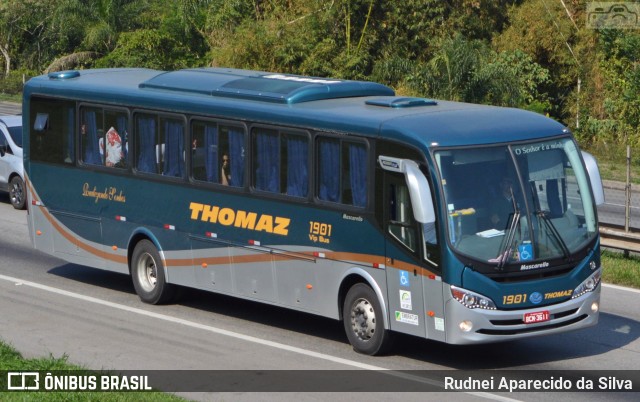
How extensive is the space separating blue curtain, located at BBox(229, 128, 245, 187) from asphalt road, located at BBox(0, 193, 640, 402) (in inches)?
75.5

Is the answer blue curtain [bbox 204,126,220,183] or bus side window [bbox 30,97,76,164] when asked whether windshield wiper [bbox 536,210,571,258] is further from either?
bus side window [bbox 30,97,76,164]

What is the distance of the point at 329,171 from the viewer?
13.9m

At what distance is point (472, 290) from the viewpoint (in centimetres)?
1234

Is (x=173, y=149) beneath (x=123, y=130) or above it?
beneath

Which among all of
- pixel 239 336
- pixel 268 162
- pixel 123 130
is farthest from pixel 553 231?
pixel 123 130

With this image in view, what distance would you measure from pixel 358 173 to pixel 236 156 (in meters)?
2.25

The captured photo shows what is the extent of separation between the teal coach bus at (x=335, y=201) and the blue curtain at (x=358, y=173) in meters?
0.02

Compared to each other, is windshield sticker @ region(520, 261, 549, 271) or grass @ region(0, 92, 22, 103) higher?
windshield sticker @ region(520, 261, 549, 271)

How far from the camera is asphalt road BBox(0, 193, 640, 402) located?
13094 millimetres

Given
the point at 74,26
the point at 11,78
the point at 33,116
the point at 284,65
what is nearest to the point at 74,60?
the point at 74,26

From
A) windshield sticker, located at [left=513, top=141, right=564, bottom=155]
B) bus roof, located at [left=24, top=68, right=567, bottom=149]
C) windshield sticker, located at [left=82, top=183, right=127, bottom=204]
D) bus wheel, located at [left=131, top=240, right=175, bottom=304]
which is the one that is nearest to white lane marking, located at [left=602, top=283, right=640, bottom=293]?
bus roof, located at [left=24, top=68, right=567, bottom=149]

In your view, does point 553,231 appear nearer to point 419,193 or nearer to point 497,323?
point 497,323

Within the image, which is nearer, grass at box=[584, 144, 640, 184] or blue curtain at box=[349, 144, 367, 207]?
blue curtain at box=[349, 144, 367, 207]

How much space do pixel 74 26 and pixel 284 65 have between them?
16.4m
